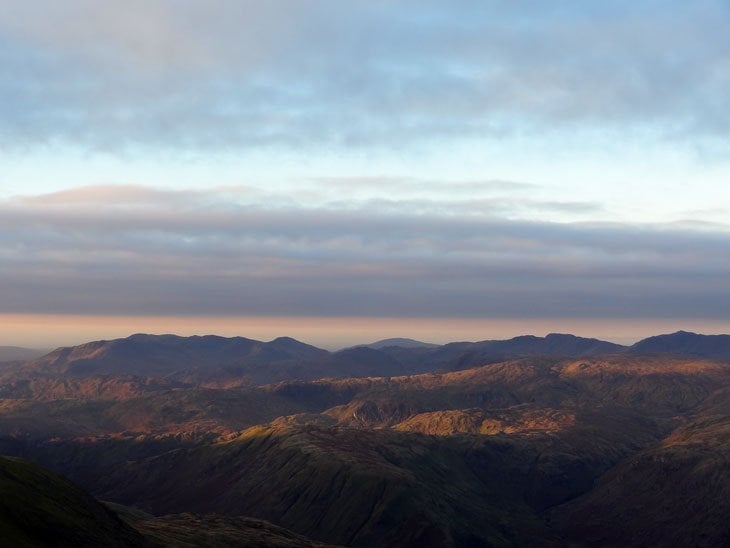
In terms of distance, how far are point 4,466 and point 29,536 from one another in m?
39.2

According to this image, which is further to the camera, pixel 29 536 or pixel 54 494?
pixel 54 494

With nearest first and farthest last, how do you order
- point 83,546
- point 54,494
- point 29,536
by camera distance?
point 29,536
point 83,546
point 54,494

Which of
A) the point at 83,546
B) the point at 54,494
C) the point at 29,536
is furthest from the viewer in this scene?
the point at 54,494

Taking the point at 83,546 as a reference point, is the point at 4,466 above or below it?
above

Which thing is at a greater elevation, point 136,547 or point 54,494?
point 54,494

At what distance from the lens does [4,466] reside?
194 meters

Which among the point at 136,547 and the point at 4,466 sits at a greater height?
the point at 4,466

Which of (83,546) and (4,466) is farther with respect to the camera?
(4,466)

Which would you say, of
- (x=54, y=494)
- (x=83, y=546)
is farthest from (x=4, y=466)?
(x=83, y=546)

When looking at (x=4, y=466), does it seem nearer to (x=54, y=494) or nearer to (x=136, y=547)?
(x=54, y=494)

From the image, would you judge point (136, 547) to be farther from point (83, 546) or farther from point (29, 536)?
point (29, 536)

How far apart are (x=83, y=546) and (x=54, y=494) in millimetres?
26374

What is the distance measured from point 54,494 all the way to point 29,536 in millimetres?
34391

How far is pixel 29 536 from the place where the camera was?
161 meters
